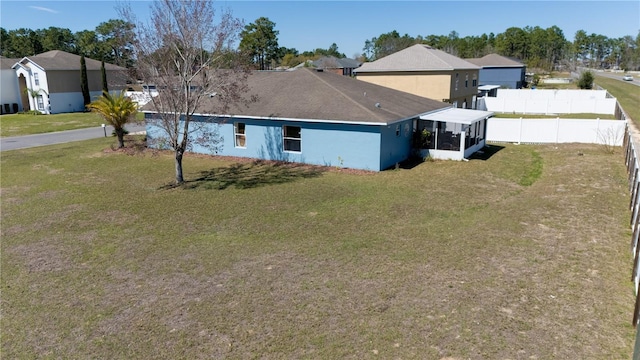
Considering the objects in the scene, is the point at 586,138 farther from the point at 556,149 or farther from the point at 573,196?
the point at 573,196

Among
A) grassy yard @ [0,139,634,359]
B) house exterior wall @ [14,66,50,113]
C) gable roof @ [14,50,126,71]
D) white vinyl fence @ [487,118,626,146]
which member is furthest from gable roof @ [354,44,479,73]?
house exterior wall @ [14,66,50,113]

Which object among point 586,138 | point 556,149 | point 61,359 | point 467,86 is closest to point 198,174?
point 61,359

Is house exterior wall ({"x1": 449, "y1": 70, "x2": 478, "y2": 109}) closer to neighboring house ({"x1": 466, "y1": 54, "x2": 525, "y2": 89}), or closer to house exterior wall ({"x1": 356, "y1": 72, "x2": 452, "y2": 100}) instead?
house exterior wall ({"x1": 356, "y1": 72, "x2": 452, "y2": 100})

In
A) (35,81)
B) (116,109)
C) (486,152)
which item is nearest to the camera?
(486,152)

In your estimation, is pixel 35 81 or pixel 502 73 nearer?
pixel 35 81

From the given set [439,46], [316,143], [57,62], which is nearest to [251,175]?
[316,143]

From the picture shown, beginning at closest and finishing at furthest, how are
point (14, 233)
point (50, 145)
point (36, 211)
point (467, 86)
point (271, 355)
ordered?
1. point (271, 355)
2. point (14, 233)
3. point (36, 211)
4. point (50, 145)
5. point (467, 86)

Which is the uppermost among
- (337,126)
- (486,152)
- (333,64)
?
(333,64)

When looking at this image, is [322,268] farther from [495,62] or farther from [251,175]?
[495,62]
